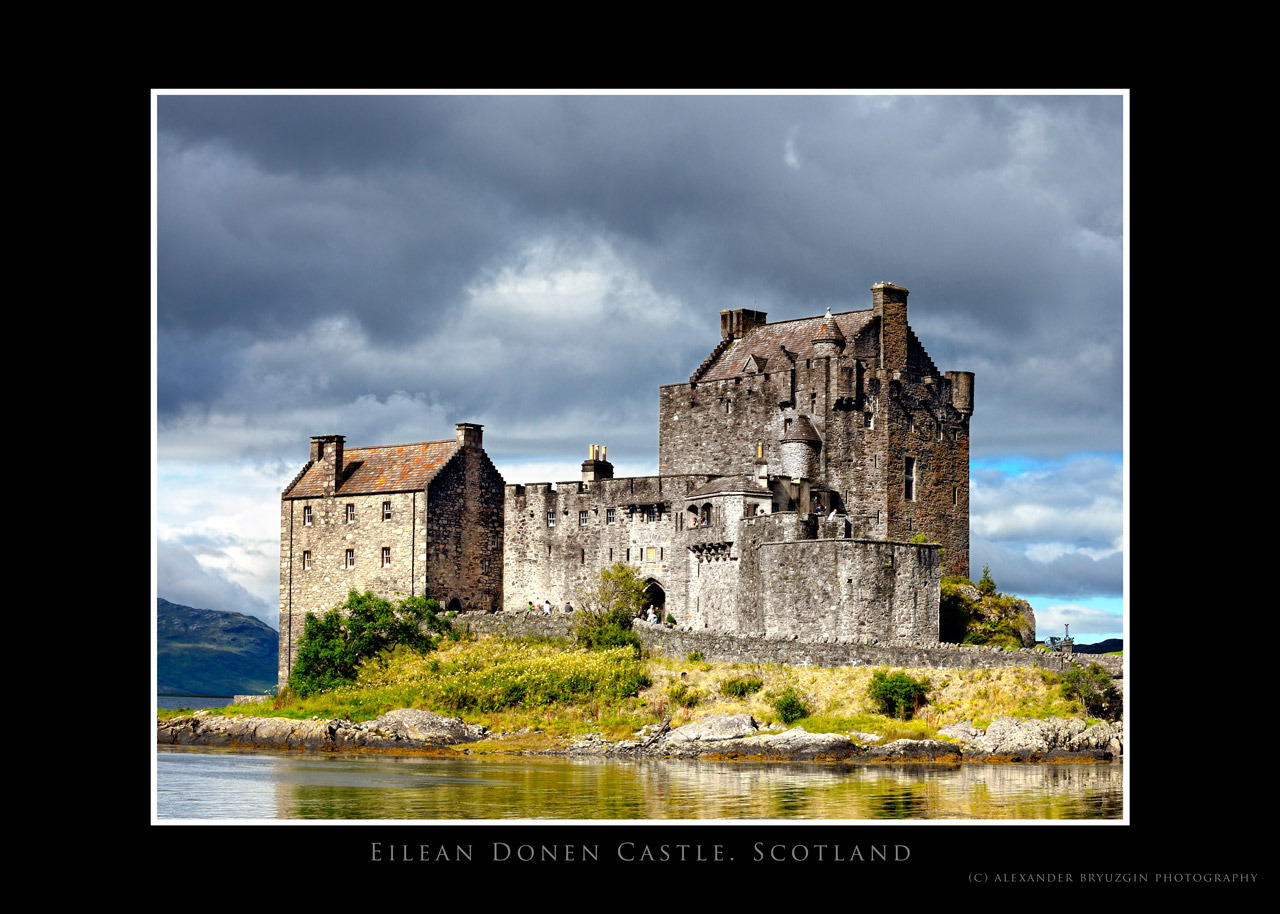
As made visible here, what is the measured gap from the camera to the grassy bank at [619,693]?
44.3 meters

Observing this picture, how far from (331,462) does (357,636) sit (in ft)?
25.4

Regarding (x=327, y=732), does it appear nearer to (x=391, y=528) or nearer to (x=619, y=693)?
(x=619, y=693)

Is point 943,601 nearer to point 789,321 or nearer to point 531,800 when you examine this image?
point 789,321

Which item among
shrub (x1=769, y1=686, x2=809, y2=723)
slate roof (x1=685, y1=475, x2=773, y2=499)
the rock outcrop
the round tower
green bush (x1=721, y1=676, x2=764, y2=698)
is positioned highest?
the round tower

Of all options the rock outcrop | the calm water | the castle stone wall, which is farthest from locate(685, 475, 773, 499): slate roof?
the calm water

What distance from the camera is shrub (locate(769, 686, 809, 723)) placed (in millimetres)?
45312

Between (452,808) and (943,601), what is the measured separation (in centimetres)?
2430

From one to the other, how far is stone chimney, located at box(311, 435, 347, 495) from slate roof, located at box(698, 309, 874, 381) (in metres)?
13.3

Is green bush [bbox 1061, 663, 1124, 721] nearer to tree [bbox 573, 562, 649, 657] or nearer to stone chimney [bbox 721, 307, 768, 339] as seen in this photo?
tree [bbox 573, 562, 649, 657]

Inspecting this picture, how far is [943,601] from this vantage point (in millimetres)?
52969

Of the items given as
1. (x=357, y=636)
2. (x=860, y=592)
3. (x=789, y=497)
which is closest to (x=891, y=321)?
(x=789, y=497)

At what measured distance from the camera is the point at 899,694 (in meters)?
44.9

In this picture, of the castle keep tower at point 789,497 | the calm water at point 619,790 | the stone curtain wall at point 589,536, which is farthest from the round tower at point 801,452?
the calm water at point 619,790
